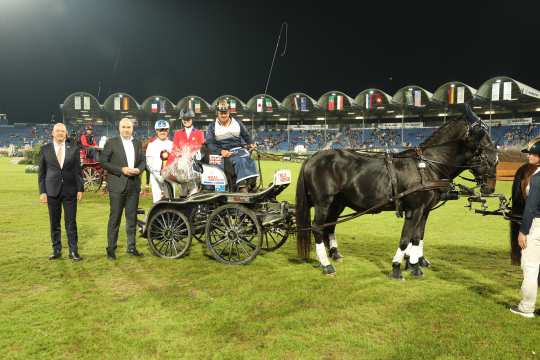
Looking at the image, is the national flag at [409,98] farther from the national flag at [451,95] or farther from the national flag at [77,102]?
the national flag at [77,102]

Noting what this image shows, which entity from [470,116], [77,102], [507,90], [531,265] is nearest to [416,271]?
[531,265]

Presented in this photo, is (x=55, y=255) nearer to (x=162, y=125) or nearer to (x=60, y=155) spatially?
(x=60, y=155)

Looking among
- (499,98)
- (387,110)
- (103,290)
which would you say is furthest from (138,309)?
(387,110)

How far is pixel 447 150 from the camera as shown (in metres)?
5.14

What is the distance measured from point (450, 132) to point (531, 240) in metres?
1.91

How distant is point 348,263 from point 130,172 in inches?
131

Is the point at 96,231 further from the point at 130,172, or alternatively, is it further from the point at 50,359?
the point at 50,359

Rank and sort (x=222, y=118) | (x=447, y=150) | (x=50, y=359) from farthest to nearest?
(x=222, y=118) < (x=447, y=150) < (x=50, y=359)

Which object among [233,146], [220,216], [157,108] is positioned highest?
[157,108]

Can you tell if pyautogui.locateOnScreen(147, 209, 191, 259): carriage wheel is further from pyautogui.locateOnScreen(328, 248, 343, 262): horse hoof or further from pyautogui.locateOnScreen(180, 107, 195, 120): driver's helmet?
pyautogui.locateOnScreen(180, 107, 195, 120): driver's helmet

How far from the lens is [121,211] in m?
5.86

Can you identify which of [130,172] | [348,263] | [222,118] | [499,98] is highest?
[499,98]

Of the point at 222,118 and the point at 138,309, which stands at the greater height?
the point at 222,118

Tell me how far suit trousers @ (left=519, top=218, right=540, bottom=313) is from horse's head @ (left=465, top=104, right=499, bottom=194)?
5.03ft
